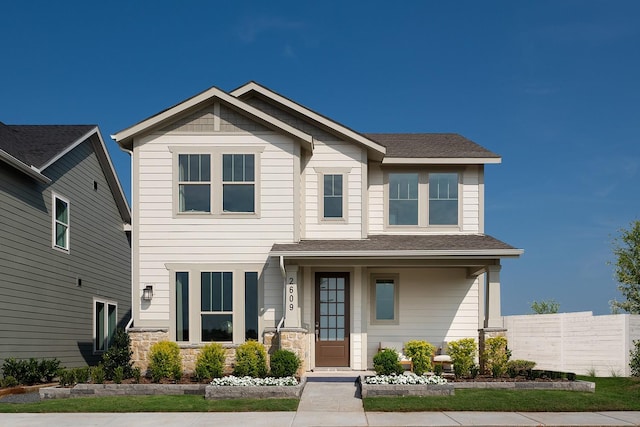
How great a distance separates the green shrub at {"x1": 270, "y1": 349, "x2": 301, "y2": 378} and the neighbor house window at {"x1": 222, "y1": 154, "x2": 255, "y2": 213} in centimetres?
375

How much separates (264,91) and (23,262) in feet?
23.9

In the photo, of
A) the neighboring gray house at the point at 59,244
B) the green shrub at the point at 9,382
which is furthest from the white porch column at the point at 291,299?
the neighboring gray house at the point at 59,244

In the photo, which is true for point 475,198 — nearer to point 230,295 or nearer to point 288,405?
point 230,295

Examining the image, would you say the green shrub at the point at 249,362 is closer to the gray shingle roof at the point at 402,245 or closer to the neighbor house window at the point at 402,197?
the gray shingle roof at the point at 402,245

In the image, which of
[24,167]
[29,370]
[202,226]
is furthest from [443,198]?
[29,370]

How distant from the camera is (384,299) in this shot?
18.1m

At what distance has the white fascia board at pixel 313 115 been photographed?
17.3 meters

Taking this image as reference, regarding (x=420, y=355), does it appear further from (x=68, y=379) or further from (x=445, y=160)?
(x=68, y=379)

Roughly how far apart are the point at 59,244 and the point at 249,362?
24.2 ft

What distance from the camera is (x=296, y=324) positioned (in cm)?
1593

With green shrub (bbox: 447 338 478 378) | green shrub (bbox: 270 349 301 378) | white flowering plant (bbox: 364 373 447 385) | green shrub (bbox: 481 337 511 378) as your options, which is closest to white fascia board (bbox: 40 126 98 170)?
green shrub (bbox: 270 349 301 378)

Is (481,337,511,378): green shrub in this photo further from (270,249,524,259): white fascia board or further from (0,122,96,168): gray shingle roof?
(0,122,96,168): gray shingle roof

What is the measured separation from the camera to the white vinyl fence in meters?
17.9

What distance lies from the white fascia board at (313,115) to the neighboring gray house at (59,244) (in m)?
5.39
